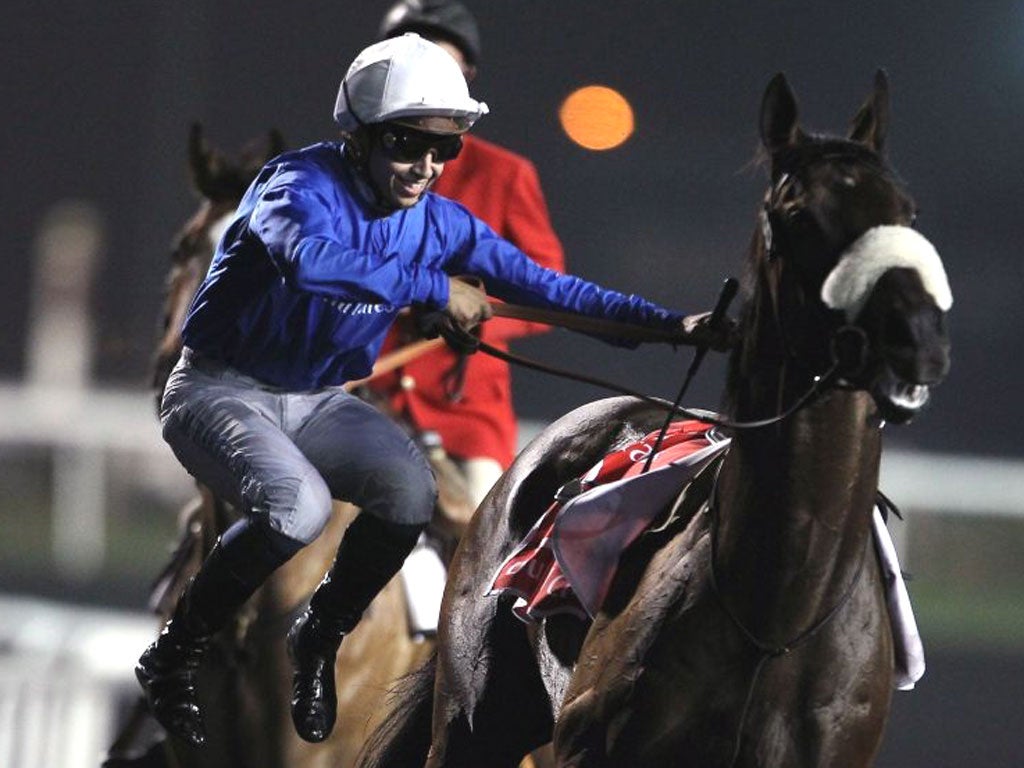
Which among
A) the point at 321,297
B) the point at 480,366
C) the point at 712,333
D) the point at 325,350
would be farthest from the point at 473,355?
the point at 321,297

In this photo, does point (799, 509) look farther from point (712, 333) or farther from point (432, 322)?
point (432, 322)

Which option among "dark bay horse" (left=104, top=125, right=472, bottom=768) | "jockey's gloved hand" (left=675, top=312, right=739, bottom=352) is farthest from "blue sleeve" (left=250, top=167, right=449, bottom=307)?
"dark bay horse" (left=104, top=125, right=472, bottom=768)

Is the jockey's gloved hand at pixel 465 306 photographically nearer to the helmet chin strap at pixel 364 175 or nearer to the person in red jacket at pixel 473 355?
the helmet chin strap at pixel 364 175

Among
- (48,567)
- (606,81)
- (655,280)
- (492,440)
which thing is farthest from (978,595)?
(492,440)

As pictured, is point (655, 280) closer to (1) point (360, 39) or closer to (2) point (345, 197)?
(1) point (360, 39)

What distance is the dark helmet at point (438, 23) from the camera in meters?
6.27

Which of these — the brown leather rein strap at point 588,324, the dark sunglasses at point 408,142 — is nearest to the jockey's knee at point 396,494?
the brown leather rein strap at point 588,324

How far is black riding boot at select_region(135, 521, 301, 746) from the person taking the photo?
3.99m

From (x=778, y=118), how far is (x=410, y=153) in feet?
2.31

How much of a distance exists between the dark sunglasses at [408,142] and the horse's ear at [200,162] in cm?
237

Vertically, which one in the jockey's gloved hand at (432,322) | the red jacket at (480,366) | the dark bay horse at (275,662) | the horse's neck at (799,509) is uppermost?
the jockey's gloved hand at (432,322)

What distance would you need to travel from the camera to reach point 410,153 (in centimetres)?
386

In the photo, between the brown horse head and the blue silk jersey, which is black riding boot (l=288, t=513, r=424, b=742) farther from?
the brown horse head

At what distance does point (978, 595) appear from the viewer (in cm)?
1422
